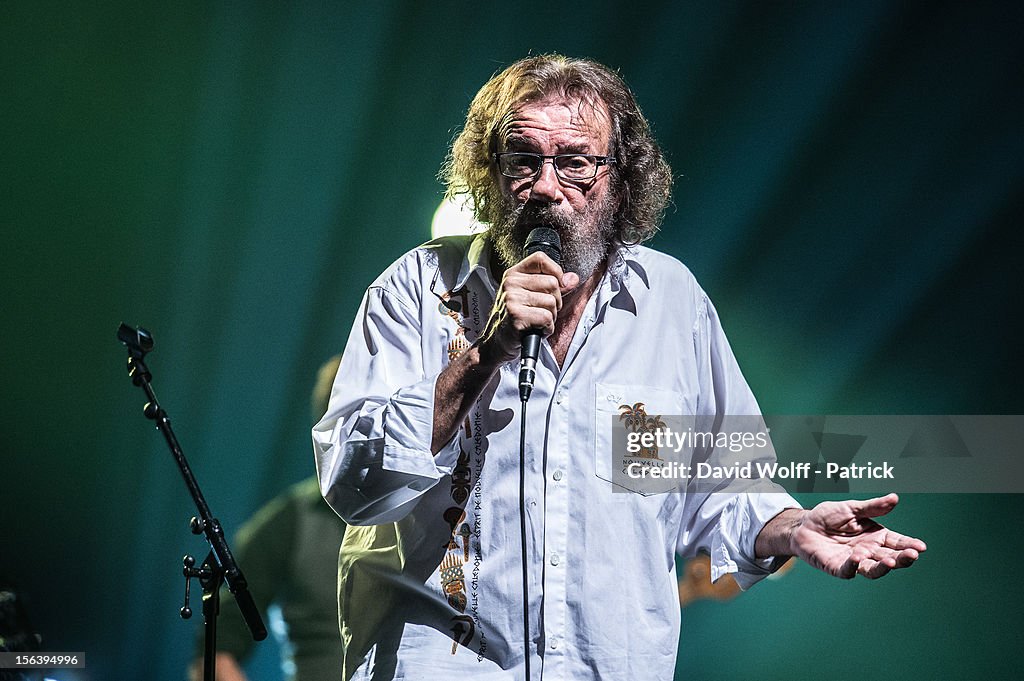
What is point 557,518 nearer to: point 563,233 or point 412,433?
point 412,433

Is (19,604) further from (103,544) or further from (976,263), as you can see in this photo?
(976,263)

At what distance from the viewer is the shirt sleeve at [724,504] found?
181cm

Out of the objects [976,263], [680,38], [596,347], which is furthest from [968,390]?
[596,347]

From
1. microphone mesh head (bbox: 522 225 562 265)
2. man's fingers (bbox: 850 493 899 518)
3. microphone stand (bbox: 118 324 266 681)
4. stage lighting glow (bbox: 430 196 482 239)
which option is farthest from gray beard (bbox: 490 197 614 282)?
stage lighting glow (bbox: 430 196 482 239)

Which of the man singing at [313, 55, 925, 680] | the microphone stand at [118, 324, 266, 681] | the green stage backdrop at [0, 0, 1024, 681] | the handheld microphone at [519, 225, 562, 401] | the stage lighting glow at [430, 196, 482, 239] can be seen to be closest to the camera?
the handheld microphone at [519, 225, 562, 401]

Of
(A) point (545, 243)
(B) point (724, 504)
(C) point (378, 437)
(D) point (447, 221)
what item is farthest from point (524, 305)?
(D) point (447, 221)

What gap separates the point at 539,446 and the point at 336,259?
1.72m

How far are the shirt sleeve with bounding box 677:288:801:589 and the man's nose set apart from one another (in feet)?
1.33

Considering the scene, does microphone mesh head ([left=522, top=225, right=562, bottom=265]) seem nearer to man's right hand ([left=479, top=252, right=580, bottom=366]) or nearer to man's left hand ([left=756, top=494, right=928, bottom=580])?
man's right hand ([left=479, top=252, right=580, bottom=366])

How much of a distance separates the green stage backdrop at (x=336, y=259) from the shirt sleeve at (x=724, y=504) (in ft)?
4.13

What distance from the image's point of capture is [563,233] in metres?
1.87

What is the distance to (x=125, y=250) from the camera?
3.20 metres

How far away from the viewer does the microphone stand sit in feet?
6.76

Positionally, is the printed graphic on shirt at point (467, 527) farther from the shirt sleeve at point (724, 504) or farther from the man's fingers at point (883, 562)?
the man's fingers at point (883, 562)
